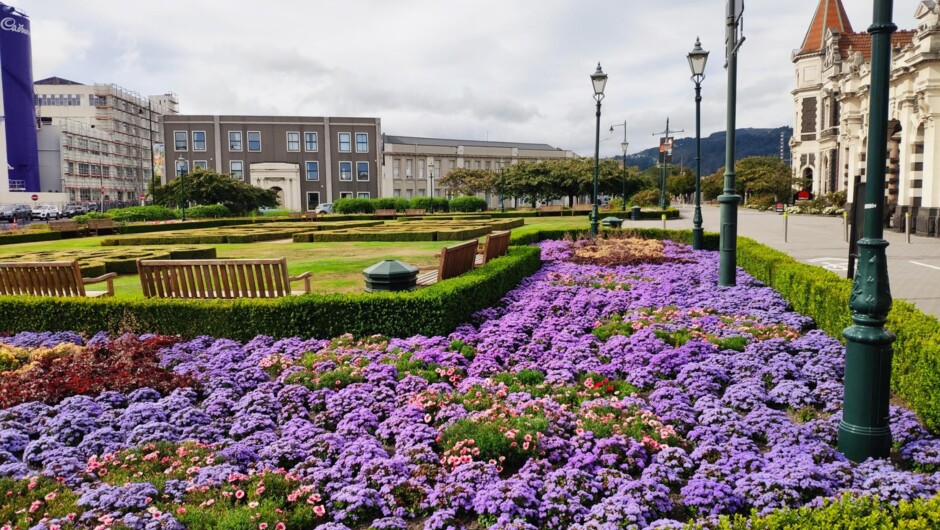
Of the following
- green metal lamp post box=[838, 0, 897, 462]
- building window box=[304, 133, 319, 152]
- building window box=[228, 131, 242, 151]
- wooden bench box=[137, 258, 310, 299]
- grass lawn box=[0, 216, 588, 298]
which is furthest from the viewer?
building window box=[304, 133, 319, 152]

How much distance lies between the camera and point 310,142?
66750mm

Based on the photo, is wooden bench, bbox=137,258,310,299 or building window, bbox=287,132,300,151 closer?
wooden bench, bbox=137,258,310,299

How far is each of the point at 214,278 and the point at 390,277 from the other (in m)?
2.24

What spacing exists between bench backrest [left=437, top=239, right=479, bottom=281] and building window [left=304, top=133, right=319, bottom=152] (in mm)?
59135

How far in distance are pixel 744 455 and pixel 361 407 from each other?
2.99m

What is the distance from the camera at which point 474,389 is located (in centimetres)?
586

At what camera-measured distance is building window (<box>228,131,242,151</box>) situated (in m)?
65.4

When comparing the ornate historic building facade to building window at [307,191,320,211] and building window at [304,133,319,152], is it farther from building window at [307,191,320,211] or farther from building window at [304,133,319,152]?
building window at [307,191,320,211]

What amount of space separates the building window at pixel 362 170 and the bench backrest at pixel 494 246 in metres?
56.4

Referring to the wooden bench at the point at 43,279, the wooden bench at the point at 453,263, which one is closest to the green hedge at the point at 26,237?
the wooden bench at the point at 43,279

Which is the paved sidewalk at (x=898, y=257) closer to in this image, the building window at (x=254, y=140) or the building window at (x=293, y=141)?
the building window at (x=293, y=141)

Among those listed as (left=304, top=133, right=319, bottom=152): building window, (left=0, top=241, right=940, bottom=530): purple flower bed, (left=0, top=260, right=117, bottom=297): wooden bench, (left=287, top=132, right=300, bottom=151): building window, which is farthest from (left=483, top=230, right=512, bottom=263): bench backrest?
(left=287, top=132, right=300, bottom=151): building window

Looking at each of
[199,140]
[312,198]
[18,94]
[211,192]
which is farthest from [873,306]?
[18,94]

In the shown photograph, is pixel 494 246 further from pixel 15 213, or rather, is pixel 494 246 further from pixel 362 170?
pixel 362 170
